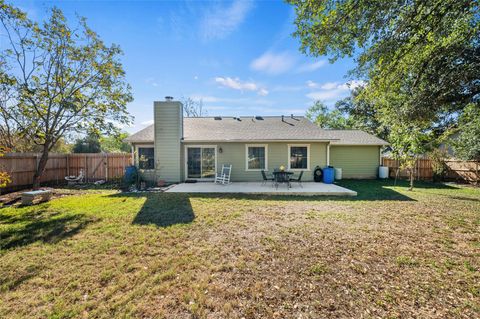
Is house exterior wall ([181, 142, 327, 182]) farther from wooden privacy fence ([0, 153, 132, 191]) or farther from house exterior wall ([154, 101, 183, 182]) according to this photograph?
wooden privacy fence ([0, 153, 132, 191])

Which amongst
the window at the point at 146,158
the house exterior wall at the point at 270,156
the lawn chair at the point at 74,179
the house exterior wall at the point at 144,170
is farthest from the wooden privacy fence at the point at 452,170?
the lawn chair at the point at 74,179

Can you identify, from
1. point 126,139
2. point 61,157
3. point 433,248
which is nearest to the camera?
point 433,248

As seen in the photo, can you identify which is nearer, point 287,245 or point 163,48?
point 287,245

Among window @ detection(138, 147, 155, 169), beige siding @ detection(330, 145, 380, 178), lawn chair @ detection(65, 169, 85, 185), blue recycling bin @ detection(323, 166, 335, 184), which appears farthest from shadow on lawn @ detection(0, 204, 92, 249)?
beige siding @ detection(330, 145, 380, 178)

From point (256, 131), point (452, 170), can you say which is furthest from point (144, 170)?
point (452, 170)

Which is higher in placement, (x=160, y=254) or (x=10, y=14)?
(x=10, y=14)

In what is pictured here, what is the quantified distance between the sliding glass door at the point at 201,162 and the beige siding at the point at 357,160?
26.9 ft

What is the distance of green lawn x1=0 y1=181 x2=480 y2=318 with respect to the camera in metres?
2.32

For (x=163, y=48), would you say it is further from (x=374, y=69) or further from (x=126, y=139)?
(x=374, y=69)

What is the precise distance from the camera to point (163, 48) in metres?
9.99

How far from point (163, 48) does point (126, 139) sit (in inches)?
203

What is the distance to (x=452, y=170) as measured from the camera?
1269 centimetres

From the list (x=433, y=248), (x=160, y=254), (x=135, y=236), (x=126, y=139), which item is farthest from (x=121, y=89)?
(x=433, y=248)

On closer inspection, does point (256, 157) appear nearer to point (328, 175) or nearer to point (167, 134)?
point (328, 175)
